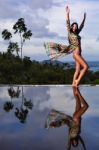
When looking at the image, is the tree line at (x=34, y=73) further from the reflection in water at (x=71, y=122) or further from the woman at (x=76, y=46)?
the reflection in water at (x=71, y=122)

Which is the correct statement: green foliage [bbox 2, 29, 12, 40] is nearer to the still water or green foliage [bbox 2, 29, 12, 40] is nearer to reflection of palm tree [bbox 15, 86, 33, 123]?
the still water

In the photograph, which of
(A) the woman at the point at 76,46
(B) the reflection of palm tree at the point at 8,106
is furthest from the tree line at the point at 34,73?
(B) the reflection of palm tree at the point at 8,106

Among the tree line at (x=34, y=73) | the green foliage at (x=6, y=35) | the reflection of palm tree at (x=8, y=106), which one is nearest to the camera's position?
the reflection of palm tree at (x=8, y=106)

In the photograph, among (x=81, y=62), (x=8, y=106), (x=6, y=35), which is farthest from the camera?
(x=6, y=35)

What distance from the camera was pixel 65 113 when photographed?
630cm

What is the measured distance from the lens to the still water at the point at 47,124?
409 cm

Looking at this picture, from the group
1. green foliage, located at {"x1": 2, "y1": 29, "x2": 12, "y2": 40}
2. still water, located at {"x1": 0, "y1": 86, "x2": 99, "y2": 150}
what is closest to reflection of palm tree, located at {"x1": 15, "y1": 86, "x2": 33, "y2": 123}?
still water, located at {"x1": 0, "y1": 86, "x2": 99, "y2": 150}

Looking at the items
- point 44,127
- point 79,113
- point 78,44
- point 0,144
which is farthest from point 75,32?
point 0,144

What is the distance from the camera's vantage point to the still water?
409 cm

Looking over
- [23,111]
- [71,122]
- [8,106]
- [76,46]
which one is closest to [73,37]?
[76,46]

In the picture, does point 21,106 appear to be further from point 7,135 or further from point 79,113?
point 7,135

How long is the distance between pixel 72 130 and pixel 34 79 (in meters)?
11.0

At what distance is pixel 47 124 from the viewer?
5340 mm

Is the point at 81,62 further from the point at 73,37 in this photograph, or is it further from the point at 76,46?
the point at 73,37
